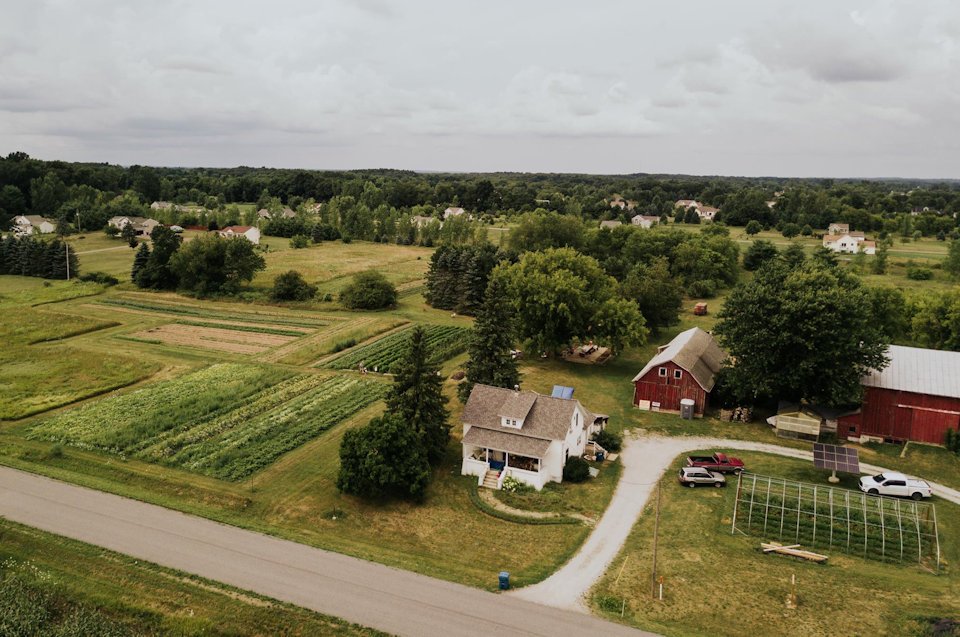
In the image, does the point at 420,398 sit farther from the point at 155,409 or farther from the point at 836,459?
the point at 836,459

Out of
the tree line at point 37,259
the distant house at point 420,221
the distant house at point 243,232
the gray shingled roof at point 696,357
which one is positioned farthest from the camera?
the distant house at point 420,221

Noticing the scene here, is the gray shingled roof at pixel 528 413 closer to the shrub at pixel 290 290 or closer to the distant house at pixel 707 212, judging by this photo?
the shrub at pixel 290 290

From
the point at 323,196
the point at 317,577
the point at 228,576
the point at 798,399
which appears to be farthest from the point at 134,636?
the point at 323,196

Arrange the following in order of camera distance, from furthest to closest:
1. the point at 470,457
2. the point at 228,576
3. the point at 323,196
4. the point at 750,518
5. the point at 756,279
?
1. the point at 323,196
2. the point at 756,279
3. the point at 470,457
4. the point at 750,518
5. the point at 228,576

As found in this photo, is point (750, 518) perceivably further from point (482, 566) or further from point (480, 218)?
point (480, 218)

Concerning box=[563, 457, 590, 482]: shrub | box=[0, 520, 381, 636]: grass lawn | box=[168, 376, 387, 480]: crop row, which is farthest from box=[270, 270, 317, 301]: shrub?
box=[0, 520, 381, 636]: grass lawn

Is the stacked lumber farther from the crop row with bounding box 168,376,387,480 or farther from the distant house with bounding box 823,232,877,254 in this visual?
the distant house with bounding box 823,232,877,254

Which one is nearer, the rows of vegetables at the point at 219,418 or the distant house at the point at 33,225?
the rows of vegetables at the point at 219,418

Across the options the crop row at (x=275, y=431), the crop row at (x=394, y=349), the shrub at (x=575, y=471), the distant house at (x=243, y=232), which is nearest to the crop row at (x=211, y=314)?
the crop row at (x=394, y=349)
